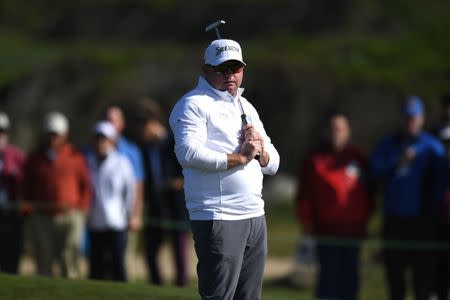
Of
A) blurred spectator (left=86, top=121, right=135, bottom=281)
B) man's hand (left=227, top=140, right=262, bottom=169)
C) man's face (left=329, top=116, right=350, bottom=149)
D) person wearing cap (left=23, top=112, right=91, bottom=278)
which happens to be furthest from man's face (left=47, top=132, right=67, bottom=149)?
man's hand (left=227, top=140, right=262, bottom=169)

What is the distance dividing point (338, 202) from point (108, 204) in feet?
7.97

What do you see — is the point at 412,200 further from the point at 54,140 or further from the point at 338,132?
the point at 54,140

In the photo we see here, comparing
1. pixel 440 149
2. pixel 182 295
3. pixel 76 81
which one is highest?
pixel 76 81

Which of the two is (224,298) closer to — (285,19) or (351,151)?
(351,151)

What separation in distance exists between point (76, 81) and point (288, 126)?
418 centimetres

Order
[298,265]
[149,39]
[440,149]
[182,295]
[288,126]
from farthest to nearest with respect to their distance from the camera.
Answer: [149,39] → [288,126] → [298,265] → [440,149] → [182,295]

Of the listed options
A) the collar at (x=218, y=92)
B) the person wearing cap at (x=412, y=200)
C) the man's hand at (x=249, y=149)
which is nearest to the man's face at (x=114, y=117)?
the person wearing cap at (x=412, y=200)

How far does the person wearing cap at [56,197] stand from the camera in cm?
1366

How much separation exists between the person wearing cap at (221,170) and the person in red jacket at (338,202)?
15.8 ft

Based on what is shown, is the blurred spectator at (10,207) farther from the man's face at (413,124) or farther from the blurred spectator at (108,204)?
the man's face at (413,124)

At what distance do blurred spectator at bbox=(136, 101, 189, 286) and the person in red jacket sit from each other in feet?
6.08

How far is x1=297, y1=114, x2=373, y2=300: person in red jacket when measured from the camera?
40.9ft

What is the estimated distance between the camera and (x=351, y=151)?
41.3 ft

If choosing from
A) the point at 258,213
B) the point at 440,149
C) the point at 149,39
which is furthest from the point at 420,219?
the point at 149,39
